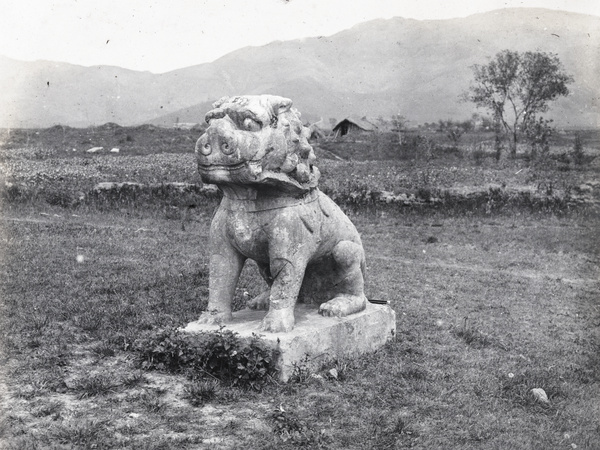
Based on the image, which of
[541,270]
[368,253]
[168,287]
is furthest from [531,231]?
[168,287]

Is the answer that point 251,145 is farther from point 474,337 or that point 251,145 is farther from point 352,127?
point 352,127

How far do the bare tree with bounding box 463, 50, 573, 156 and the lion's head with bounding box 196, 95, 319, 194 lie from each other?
27699 millimetres

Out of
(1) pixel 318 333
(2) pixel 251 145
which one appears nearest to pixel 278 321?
(1) pixel 318 333

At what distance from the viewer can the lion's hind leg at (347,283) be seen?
5.83 metres

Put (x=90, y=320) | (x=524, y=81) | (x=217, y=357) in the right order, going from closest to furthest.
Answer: (x=217, y=357), (x=90, y=320), (x=524, y=81)

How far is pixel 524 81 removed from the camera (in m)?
32.6

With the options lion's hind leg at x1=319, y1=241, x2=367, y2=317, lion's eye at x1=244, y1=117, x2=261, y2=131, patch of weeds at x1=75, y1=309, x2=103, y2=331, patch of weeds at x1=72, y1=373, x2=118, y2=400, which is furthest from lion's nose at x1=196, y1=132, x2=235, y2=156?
A: patch of weeds at x1=75, y1=309, x2=103, y2=331

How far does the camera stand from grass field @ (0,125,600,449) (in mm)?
4352

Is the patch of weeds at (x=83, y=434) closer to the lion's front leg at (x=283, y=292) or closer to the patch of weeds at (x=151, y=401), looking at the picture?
the patch of weeds at (x=151, y=401)

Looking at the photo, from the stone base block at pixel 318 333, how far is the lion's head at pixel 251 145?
1.20m

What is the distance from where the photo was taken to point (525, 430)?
4684mm

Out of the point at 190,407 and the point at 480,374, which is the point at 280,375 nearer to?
the point at 190,407

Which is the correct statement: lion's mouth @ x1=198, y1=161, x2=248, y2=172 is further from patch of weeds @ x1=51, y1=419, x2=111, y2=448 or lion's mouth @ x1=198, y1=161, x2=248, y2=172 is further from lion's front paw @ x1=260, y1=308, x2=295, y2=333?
patch of weeds @ x1=51, y1=419, x2=111, y2=448

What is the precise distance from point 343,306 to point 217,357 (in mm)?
1316
